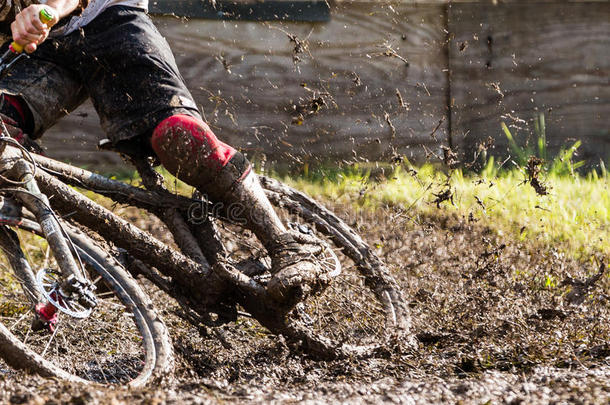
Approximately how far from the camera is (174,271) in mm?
2814

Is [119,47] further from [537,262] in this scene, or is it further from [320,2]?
[320,2]

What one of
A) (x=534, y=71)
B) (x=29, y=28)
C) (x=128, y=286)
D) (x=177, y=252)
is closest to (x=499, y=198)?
(x=534, y=71)

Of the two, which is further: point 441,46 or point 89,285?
point 441,46

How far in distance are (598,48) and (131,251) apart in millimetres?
4338

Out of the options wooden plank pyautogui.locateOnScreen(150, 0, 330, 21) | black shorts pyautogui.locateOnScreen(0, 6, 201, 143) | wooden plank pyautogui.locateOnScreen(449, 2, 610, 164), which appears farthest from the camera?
wooden plank pyautogui.locateOnScreen(449, 2, 610, 164)

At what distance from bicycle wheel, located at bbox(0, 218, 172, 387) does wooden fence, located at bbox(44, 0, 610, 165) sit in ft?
8.78

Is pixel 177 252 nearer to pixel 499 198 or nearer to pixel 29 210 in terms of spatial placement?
pixel 29 210

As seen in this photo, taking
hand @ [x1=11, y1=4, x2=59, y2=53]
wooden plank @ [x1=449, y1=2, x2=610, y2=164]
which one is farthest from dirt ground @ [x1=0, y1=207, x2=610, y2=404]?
wooden plank @ [x1=449, y1=2, x2=610, y2=164]

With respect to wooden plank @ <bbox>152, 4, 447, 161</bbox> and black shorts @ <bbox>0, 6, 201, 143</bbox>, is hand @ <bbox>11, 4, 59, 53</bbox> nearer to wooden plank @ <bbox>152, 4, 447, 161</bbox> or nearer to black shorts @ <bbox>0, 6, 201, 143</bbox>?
black shorts @ <bbox>0, 6, 201, 143</bbox>

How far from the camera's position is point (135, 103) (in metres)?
2.88

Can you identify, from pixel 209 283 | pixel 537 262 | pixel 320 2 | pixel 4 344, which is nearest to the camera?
pixel 4 344

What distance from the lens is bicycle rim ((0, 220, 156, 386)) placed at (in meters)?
2.44

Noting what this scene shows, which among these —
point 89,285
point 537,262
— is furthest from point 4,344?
point 537,262

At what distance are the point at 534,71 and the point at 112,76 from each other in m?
3.80
